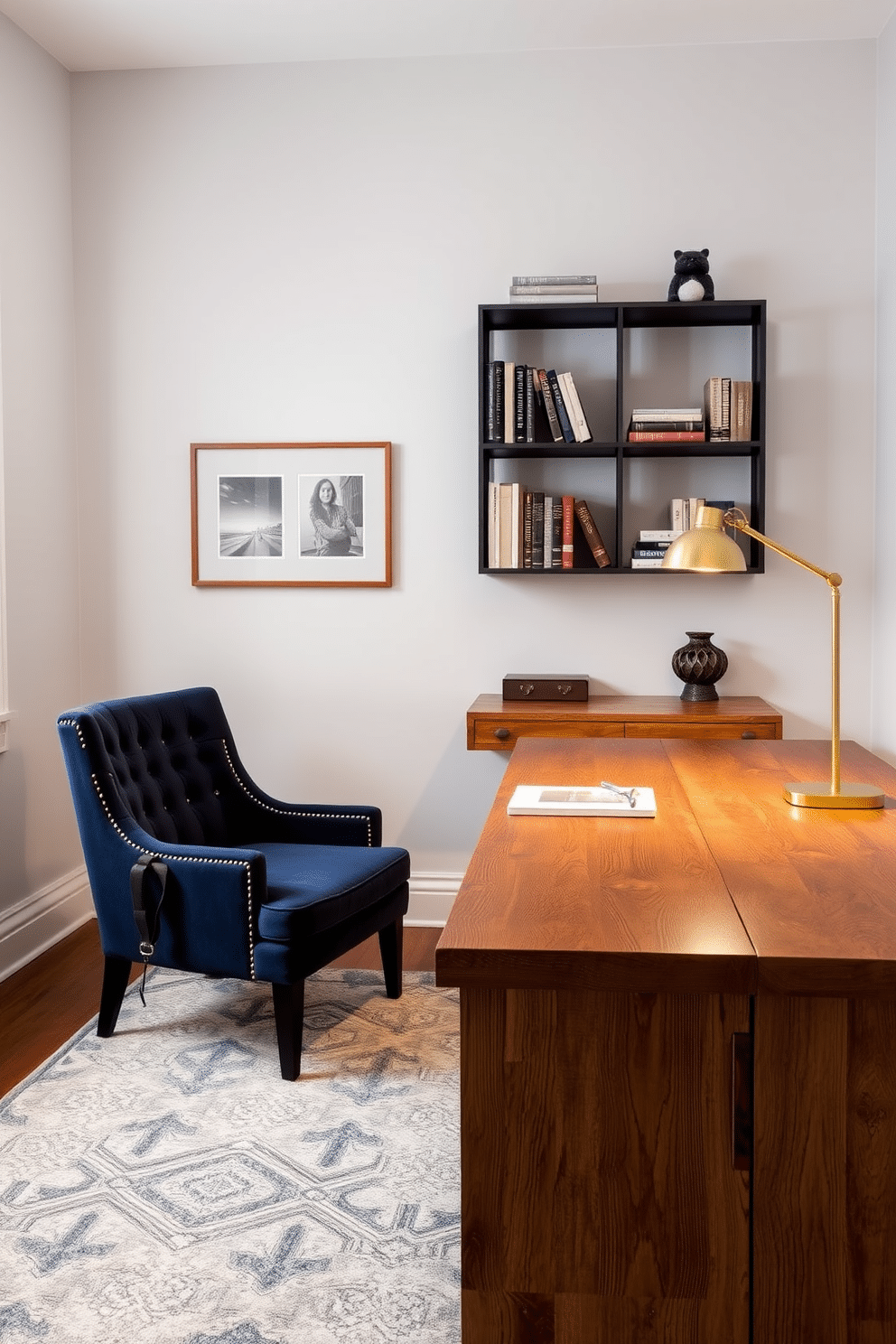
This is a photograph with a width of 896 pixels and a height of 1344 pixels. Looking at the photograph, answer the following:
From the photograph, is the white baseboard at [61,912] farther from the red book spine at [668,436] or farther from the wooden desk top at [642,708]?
the red book spine at [668,436]

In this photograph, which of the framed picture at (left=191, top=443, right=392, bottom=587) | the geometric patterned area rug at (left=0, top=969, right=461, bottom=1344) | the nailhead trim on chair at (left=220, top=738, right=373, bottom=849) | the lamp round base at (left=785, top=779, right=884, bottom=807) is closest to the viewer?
the geometric patterned area rug at (left=0, top=969, right=461, bottom=1344)

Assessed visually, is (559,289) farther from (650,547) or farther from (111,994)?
(111,994)

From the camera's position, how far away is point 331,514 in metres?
4.02

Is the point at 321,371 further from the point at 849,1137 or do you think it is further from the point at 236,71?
the point at 849,1137

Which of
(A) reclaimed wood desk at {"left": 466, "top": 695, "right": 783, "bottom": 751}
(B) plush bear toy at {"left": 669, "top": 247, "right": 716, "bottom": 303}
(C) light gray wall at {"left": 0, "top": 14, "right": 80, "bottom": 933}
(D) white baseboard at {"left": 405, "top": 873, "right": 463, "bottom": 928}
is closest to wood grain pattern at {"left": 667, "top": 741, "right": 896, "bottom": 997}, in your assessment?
(A) reclaimed wood desk at {"left": 466, "top": 695, "right": 783, "bottom": 751}

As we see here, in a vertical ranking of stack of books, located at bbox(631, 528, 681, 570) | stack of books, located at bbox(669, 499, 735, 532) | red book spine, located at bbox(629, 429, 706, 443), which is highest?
red book spine, located at bbox(629, 429, 706, 443)

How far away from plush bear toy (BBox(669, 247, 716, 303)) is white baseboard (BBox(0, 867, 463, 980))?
2.16 meters

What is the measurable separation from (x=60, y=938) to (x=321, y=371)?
2.24 meters

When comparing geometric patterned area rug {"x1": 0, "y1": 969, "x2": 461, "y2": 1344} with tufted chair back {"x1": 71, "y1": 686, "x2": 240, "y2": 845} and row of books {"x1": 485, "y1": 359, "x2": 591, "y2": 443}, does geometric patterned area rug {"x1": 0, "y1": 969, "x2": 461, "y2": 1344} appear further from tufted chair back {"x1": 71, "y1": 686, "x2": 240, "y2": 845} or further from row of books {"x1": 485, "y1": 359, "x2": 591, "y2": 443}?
row of books {"x1": 485, "y1": 359, "x2": 591, "y2": 443}

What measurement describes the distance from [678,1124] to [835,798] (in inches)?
37.8

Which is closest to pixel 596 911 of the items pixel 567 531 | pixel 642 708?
pixel 642 708

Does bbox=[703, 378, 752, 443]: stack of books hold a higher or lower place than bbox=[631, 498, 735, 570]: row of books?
higher

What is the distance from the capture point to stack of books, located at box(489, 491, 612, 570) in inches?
147

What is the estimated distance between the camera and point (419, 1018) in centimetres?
312
